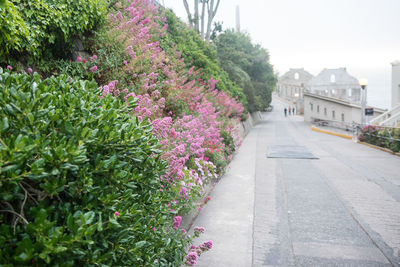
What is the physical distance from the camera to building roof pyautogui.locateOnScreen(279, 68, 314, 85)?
8569 cm

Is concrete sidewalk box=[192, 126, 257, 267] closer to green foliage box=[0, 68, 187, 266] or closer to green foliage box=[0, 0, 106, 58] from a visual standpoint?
→ green foliage box=[0, 68, 187, 266]

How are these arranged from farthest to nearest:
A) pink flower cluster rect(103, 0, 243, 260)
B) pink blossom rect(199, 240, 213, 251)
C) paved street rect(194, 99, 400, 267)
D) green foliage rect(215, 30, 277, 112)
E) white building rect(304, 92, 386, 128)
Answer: white building rect(304, 92, 386, 128), green foliage rect(215, 30, 277, 112), pink flower cluster rect(103, 0, 243, 260), paved street rect(194, 99, 400, 267), pink blossom rect(199, 240, 213, 251)

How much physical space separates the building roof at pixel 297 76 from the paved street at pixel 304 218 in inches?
3294

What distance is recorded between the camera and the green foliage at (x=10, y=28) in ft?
11.4

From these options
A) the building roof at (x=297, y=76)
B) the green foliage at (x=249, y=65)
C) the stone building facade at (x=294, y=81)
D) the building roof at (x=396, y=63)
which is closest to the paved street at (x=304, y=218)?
the green foliage at (x=249, y=65)

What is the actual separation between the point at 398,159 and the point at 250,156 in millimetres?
5706

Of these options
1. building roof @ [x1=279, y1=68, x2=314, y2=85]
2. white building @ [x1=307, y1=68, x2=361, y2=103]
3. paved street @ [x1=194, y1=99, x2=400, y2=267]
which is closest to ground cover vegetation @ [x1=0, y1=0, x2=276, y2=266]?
→ paved street @ [x1=194, y1=99, x2=400, y2=267]

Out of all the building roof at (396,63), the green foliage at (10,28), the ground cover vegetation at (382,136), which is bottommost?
the ground cover vegetation at (382,136)

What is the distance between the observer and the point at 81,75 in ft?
16.3

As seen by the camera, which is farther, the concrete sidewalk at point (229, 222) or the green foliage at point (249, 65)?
the green foliage at point (249, 65)

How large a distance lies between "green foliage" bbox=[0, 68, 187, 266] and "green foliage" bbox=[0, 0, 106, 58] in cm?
225

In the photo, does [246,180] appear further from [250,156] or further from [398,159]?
[398,159]

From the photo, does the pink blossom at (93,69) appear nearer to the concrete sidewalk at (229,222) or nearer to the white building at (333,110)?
the concrete sidewalk at (229,222)

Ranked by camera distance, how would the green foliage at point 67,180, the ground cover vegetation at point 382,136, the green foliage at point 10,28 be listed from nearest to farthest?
the green foliage at point 67,180
the green foliage at point 10,28
the ground cover vegetation at point 382,136
